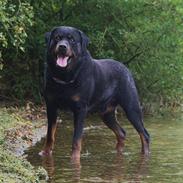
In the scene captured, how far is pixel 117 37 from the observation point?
62.1 feet

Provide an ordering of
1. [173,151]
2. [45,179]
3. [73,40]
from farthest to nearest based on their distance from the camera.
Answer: [173,151]
[73,40]
[45,179]

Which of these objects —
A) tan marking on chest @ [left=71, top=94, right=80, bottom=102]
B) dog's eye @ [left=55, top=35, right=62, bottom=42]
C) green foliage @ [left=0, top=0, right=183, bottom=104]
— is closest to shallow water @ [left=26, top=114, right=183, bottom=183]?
tan marking on chest @ [left=71, top=94, right=80, bottom=102]

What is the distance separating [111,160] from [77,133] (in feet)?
2.34

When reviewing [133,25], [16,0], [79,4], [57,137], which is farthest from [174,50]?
[57,137]

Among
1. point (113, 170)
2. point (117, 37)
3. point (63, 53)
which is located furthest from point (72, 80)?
point (117, 37)

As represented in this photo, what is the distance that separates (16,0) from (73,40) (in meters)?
6.06

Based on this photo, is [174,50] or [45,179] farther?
[174,50]

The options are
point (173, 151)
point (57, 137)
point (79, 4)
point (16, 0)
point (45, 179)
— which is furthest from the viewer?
point (79, 4)

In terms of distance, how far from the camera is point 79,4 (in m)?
18.7

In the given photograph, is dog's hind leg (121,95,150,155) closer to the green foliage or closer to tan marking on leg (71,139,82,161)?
tan marking on leg (71,139,82,161)

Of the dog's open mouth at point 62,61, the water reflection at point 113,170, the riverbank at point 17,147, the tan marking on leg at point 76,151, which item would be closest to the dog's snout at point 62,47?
the dog's open mouth at point 62,61

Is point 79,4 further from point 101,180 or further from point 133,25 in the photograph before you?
point 101,180

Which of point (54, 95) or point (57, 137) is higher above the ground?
point (54, 95)

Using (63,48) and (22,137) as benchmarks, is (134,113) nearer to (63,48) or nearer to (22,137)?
(22,137)
